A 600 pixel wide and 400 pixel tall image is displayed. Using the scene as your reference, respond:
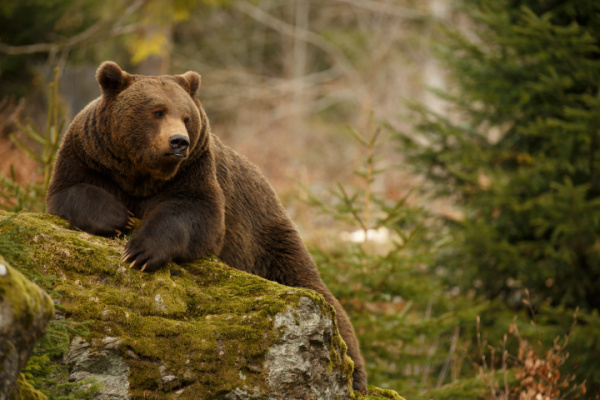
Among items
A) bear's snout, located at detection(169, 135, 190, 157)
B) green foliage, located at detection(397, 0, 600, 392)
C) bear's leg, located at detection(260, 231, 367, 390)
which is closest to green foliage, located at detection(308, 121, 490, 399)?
bear's leg, located at detection(260, 231, 367, 390)

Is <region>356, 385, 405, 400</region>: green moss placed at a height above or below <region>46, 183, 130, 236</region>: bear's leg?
below

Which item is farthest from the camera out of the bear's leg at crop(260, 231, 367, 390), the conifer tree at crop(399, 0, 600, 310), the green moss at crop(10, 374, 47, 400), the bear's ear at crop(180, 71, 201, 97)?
the conifer tree at crop(399, 0, 600, 310)

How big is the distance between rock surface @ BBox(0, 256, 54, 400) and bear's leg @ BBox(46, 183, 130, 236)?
137 centimetres

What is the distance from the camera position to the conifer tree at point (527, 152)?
24.6ft

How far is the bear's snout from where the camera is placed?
359 centimetres

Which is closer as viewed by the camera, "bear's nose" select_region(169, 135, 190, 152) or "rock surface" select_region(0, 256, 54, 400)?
"rock surface" select_region(0, 256, 54, 400)

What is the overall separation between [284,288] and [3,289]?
5.11ft

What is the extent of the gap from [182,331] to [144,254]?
520 mm

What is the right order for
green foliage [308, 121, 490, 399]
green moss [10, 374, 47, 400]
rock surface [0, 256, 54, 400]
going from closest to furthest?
1. rock surface [0, 256, 54, 400]
2. green moss [10, 374, 47, 400]
3. green foliage [308, 121, 490, 399]

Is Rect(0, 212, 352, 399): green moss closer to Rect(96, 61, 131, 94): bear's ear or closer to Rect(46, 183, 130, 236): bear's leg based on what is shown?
Rect(46, 183, 130, 236): bear's leg

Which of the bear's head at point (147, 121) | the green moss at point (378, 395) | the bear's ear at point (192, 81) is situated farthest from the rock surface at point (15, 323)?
the bear's ear at point (192, 81)

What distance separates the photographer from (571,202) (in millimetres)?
7270

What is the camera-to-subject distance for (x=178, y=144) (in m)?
3.61

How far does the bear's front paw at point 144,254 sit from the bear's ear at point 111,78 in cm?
109
